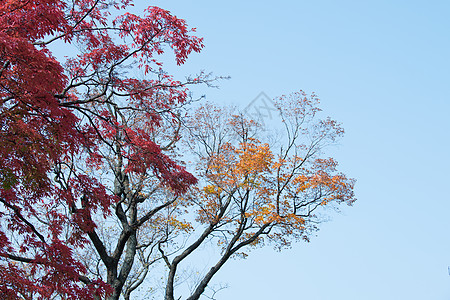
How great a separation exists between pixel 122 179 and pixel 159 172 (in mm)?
3392

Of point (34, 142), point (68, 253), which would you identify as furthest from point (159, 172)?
point (34, 142)

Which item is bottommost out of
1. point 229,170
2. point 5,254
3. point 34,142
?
point 5,254

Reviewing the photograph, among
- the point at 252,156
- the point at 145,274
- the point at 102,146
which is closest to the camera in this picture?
the point at 102,146

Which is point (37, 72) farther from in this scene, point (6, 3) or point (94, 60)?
point (94, 60)

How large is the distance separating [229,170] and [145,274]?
4.44 m

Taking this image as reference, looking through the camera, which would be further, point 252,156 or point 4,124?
point 252,156

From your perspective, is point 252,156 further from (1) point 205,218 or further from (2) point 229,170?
(1) point 205,218

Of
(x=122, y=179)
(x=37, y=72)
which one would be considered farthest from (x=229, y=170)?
(x=37, y=72)

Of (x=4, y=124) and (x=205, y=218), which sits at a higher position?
(x=205, y=218)

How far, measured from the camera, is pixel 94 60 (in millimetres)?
8586

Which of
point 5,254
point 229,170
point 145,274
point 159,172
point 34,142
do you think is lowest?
point 5,254

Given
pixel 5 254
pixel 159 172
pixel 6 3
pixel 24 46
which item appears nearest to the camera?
pixel 24 46

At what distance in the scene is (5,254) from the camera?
287 inches

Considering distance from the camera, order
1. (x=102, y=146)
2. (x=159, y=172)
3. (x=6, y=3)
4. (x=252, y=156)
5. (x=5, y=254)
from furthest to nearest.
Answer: (x=252, y=156), (x=102, y=146), (x=159, y=172), (x=5, y=254), (x=6, y=3)
